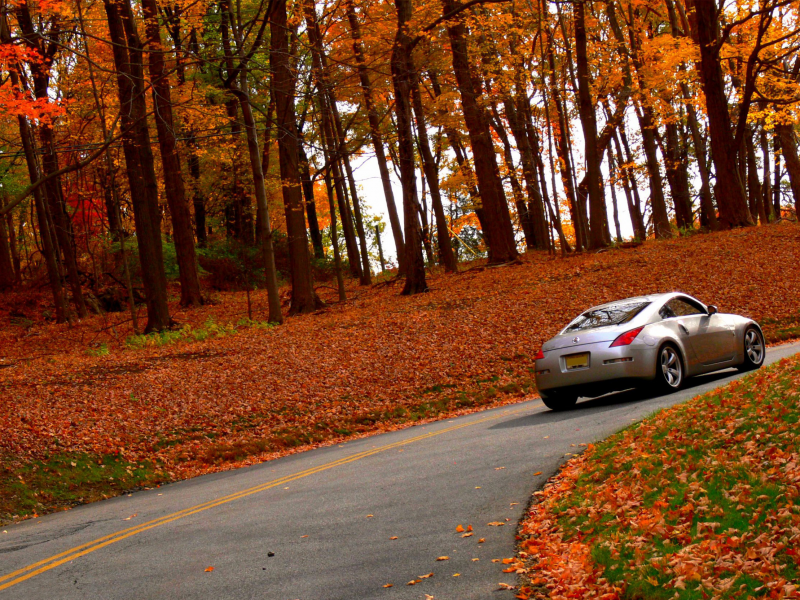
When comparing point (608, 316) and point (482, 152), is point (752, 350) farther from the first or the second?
point (482, 152)

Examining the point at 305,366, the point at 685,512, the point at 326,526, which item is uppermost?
the point at 305,366

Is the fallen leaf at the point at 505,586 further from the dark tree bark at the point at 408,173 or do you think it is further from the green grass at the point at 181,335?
the dark tree bark at the point at 408,173

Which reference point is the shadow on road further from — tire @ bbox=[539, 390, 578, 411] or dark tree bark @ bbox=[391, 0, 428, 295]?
dark tree bark @ bbox=[391, 0, 428, 295]

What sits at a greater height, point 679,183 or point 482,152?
point 482,152

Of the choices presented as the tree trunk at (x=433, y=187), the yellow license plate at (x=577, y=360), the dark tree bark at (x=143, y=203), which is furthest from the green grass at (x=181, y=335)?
the yellow license plate at (x=577, y=360)

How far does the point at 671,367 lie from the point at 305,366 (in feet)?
27.1

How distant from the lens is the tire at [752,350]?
12.1m

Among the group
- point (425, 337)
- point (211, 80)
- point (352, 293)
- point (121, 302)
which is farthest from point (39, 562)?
point (211, 80)

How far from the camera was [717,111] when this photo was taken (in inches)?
1007

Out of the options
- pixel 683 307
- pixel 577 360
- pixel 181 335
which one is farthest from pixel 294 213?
pixel 577 360

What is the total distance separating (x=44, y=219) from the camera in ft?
84.0

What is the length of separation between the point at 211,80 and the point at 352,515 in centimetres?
3214

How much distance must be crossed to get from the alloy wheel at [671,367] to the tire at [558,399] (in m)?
1.32

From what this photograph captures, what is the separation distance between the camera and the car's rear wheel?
12.1 m
